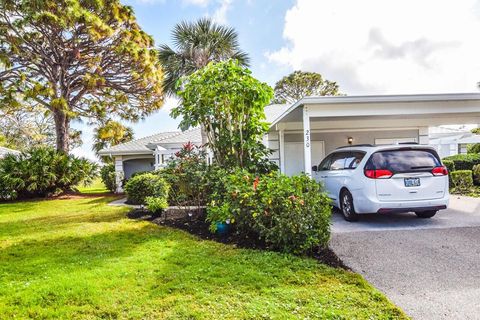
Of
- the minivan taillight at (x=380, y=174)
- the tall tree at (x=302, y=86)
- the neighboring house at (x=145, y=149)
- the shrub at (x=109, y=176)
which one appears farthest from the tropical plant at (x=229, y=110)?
the tall tree at (x=302, y=86)

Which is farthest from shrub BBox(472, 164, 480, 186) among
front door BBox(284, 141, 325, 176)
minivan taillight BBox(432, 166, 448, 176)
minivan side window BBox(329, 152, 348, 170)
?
minivan side window BBox(329, 152, 348, 170)

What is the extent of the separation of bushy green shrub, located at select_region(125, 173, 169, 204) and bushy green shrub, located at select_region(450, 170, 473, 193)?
10.1 meters

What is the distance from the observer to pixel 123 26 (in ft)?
59.1

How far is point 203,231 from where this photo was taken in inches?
233

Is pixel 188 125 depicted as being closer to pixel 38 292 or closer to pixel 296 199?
pixel 296 199

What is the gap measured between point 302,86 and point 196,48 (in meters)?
18.1

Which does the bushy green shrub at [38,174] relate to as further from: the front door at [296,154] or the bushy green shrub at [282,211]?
the bushy green shrub at [282,211]

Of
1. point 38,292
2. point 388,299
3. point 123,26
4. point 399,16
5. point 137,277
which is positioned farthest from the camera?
point 123,26

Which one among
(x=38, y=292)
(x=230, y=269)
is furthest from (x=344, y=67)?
(x=38, y=292)

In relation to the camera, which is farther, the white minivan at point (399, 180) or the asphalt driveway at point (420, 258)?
the white minivan at point (399, 180)

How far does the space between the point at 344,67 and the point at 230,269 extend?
14042 mm

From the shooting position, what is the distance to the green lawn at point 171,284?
2.85 metres

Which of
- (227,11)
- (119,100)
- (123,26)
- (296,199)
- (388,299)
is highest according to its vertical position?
(123,26)

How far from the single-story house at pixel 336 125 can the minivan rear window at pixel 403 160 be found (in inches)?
65.0
